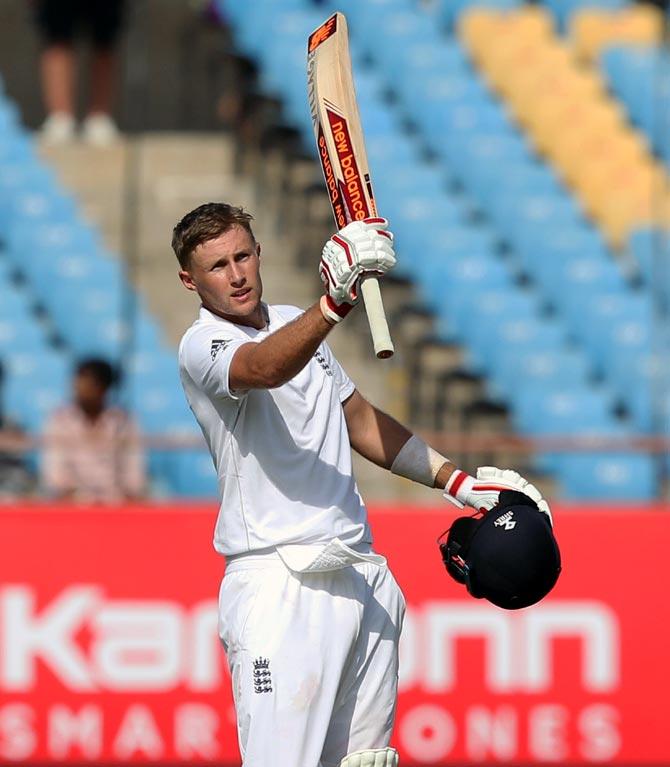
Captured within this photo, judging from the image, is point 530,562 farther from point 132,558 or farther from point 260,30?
point 260,30

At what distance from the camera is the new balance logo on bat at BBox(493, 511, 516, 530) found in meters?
4.63

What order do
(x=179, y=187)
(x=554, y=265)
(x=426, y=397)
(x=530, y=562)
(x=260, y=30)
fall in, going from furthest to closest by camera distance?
(x=260, y=30) < (x=179, y=187) < (x=554, y=265) < (x=426, y=397) < (x=530, y=562)

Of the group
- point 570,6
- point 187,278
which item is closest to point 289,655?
point 187,278

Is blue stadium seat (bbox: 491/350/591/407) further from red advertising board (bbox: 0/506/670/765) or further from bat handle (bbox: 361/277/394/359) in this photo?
bat handle (bbox: 361/277/394/359)

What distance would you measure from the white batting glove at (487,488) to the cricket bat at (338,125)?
819mm

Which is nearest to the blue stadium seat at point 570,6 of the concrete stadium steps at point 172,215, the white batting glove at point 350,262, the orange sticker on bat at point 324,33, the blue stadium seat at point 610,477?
the concrete stadium steps at point 172,215

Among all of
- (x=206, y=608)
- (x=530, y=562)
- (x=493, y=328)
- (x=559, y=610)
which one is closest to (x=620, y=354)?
(x=493, y=328)

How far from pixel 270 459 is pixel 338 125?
92cm

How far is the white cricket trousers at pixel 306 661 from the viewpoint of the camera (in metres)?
4.53

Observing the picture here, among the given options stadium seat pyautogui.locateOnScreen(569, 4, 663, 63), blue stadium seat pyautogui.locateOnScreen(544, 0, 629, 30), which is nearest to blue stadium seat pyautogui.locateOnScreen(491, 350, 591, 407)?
stadium seat pyautogui.locateOnScreen(569, 4, 663, 63)

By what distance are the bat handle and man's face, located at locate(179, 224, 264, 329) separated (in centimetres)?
41

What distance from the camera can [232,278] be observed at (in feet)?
15.1

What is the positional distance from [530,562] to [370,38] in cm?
936

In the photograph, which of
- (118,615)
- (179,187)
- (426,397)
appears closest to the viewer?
(118,615)
